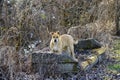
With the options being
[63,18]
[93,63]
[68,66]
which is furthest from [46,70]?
[63,18]

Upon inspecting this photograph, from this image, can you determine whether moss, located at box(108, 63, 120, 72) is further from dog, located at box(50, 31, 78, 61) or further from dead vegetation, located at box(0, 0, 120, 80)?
dead vegetation, located at box(0, 0, 120, 80)

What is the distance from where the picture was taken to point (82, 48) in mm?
11336

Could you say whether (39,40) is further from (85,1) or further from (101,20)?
(85,1)

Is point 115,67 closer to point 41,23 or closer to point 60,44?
point 60,44

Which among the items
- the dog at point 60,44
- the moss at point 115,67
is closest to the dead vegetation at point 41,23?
the dog at point 60,44

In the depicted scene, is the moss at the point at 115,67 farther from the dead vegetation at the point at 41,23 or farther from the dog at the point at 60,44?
the dead vegetation at the point at 41,23

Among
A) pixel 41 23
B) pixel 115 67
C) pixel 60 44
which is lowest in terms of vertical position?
pixel 115 67

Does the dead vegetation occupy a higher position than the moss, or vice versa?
the dead vegetation

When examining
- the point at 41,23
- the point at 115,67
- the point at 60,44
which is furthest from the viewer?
the point at 41,23

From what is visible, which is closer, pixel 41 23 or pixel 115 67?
pixel 115 67

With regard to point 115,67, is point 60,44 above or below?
above

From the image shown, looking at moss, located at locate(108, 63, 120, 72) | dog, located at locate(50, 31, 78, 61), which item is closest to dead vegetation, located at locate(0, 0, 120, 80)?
dog, located at locate(50, 31, 78, 61)

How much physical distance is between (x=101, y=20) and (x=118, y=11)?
2.22m

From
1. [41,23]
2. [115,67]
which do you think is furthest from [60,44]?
[41,23]
